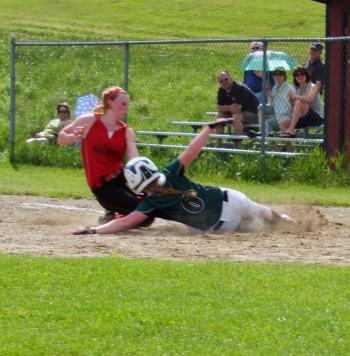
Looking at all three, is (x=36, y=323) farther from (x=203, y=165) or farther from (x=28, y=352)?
(x=203, y=165)

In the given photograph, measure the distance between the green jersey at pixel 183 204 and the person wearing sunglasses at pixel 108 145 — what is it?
1.93ft

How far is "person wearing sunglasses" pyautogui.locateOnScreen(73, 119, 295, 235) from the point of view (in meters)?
11.2

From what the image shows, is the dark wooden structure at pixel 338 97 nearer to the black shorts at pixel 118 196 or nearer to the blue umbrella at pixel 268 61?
the blue umbrella at pixel 268 61

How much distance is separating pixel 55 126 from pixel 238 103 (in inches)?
140

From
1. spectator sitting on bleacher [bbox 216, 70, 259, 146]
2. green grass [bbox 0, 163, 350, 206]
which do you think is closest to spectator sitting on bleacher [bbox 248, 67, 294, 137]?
spectator sitting on bleacher [bbox 216, 70, 259, 146]

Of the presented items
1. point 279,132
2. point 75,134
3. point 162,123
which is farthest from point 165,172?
point 162,123

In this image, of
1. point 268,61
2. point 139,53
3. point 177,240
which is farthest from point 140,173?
point 139,53

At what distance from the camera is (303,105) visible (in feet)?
56.7

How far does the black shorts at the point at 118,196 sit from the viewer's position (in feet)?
39.8

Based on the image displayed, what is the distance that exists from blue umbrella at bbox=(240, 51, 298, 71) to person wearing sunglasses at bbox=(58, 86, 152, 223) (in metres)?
6.19

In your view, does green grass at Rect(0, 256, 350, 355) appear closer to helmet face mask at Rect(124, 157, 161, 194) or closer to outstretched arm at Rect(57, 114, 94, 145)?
helmet face mask at Rect(124, 157, 161, 194)

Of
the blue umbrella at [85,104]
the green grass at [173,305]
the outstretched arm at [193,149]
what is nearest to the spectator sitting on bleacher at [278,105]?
the green grass at [173,305]

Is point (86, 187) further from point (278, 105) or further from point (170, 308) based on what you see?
point (170, 308)

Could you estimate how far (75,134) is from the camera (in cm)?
1215
